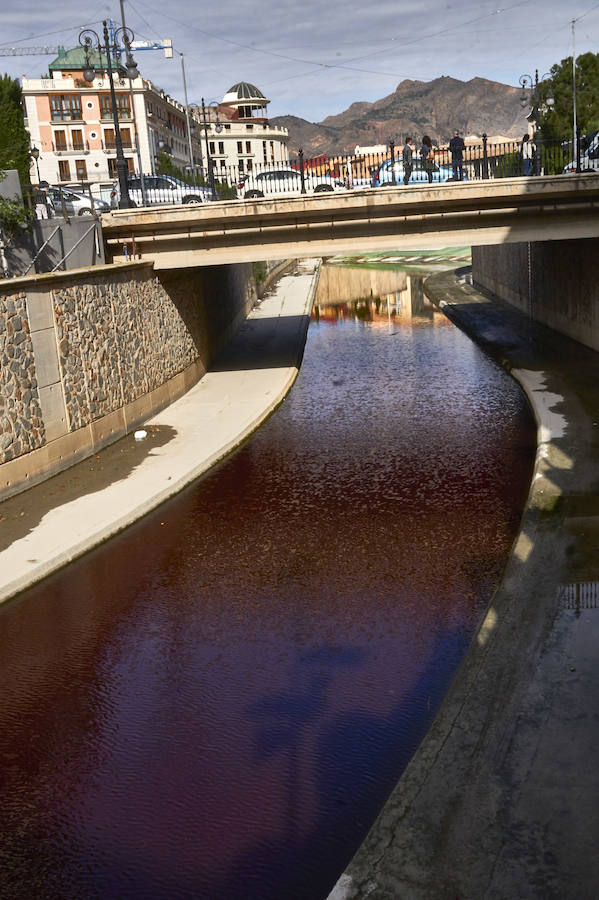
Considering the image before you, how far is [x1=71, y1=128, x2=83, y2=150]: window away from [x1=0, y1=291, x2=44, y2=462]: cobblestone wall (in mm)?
75332

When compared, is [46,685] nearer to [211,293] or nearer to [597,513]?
[597,513]

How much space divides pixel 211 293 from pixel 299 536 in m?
19.6

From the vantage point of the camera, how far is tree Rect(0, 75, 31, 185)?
112ft

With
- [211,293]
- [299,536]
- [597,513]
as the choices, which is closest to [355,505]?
[299,536]

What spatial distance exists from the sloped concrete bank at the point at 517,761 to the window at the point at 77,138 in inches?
3247

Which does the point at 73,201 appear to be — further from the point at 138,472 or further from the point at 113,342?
the point at 138,472

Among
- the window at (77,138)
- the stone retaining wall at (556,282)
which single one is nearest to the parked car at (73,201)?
the stone retaining wall at (556,282)

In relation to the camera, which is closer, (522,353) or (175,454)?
(175,454)

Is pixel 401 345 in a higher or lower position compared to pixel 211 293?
lower

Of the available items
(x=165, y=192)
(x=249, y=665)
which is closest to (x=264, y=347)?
(x=165, y=192)

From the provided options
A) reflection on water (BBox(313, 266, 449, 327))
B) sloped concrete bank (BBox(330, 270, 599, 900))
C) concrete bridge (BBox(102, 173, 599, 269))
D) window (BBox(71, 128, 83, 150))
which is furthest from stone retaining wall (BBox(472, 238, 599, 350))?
window (BBox(71, 128, 83, 150))

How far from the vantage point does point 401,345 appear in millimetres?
34719

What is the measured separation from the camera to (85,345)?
66.0 ft

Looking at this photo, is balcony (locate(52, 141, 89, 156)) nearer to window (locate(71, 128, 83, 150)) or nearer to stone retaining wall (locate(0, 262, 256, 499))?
window (locate(71, 128, 83, 150))
